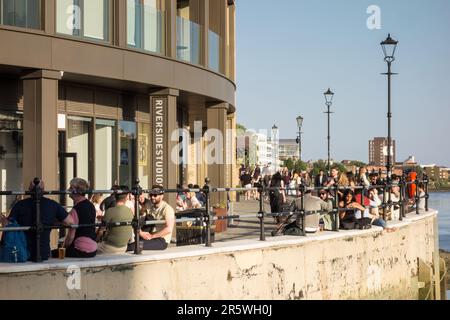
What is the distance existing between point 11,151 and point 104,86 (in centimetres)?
281

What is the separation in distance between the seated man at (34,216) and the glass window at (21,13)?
6.28m

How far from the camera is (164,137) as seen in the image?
18359 mm

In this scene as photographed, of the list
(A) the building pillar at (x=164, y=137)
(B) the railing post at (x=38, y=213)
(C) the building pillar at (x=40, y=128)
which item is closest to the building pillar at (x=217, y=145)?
(A) the building pillar at (x=164, y=137)

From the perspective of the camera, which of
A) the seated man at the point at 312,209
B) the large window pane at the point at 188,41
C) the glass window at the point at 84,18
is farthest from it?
the large window pane at the point at 188,41

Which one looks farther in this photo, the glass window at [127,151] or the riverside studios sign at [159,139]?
the glass window at [127,151]

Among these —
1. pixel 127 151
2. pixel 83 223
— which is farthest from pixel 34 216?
pixel 127 151

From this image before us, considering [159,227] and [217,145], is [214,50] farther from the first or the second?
[159,227]

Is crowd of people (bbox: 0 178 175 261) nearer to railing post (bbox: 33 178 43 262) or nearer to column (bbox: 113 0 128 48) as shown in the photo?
railing post (bbox: 33 178 43 262)

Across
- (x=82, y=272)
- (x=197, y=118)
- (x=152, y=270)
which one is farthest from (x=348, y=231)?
(x=197, y=118)

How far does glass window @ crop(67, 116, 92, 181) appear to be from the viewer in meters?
17.8

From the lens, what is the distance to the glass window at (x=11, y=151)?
53.8 ft

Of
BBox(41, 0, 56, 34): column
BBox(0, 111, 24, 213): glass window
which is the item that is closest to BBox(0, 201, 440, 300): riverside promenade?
BBox(0, 111, 24, 213): glass window

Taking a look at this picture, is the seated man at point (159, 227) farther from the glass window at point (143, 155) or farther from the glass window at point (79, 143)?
the glass window at point (143, 155)
